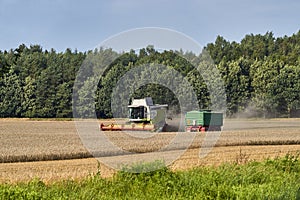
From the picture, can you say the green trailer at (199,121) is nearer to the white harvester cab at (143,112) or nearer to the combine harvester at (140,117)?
the combine harvester at (140,117)

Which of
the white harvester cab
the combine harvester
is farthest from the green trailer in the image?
the white harvester cab

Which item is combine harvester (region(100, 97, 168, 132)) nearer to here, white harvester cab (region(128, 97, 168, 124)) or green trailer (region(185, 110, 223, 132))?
white harvester cab (region(128, 97, 168, 124))

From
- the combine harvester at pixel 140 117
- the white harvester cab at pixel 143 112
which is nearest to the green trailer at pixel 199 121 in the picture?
the combine harvester at pixel 140 117

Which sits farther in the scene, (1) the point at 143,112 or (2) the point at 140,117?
(1) the point at 143,112

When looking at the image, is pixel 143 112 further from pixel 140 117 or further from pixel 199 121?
pixel 199 121

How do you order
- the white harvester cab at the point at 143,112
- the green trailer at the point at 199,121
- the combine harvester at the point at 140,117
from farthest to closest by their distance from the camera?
the green trailer at the point at 199,121
the white harvester cab at the point at 143,112
the combine harvester at the point at 140,117

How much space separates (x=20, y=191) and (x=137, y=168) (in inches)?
135

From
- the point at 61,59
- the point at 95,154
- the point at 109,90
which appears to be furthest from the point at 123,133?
the point at 61,59

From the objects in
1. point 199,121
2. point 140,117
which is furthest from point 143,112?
point 199,121

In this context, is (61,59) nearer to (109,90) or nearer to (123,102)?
(109,90)

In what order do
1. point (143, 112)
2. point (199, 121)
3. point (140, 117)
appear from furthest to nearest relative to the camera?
point (199, 121)
point (143, 112)
point (140, 117)

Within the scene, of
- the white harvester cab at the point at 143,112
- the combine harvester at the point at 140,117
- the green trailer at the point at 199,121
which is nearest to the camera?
the combine harvester at the point at 140,117

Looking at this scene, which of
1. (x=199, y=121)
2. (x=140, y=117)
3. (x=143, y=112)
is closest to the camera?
(x=140, y=117)

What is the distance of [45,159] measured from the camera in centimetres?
2191
